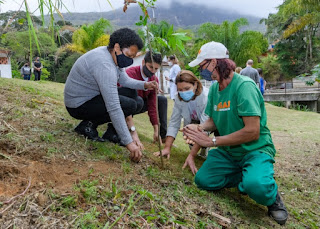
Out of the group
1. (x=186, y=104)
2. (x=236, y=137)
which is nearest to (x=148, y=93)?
(x=186, y=104)

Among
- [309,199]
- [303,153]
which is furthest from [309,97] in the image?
[309,199]

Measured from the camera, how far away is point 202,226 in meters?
1.96

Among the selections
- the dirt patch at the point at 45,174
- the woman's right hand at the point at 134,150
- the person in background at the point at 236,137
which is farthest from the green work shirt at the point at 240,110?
the dirt patch at the point at 45,174

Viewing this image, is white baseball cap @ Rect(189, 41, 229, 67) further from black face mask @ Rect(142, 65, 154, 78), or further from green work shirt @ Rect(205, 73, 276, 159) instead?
black face mask @ Rect(142, 65, 154, 78)

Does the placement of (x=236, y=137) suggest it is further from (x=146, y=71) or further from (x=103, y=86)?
(x=146, y=71)

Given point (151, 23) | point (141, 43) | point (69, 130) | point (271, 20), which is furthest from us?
point (271, 20)

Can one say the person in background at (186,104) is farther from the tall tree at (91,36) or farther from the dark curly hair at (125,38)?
the tall tree at (91,36)

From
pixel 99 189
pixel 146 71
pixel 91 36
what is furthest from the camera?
pixel 91 36

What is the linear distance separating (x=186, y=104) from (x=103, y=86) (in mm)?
1228

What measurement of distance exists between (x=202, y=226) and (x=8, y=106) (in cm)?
264

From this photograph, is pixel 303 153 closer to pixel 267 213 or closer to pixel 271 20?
pixel 267 213

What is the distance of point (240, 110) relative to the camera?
93.3 inches

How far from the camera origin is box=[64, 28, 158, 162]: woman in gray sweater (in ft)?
8.36

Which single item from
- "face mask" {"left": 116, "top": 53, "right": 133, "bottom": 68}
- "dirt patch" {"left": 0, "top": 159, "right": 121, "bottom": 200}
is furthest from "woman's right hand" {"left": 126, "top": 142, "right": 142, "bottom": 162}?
"face mask" {"left": 116, "top": 53, "right": 133, "bottom": 68}
